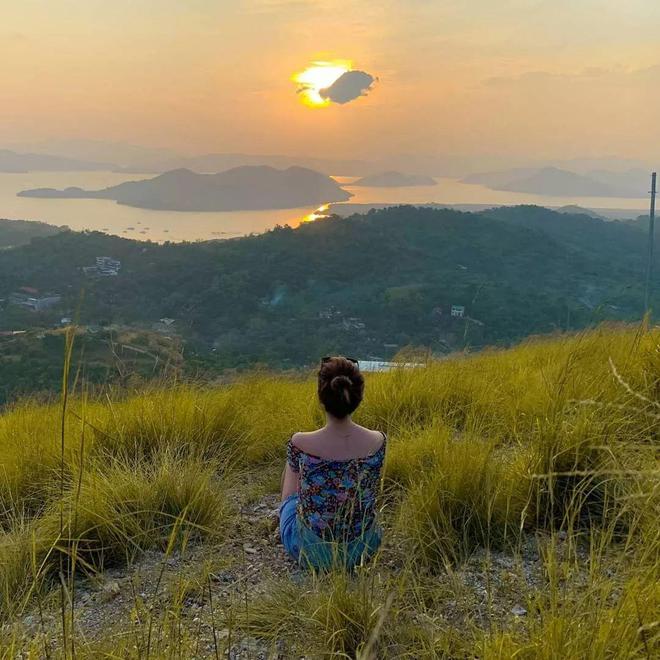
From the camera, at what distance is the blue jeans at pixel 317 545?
231 cm

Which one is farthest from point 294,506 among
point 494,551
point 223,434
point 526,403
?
point 526,403

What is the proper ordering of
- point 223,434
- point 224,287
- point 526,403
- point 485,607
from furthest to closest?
1. point 224,287
2. point 223,434
3. point 526,403
4. point 485,607

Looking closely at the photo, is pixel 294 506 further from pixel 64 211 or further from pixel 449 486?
pixel 64 211

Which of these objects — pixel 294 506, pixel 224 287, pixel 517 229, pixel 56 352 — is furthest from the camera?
pixel 517 229

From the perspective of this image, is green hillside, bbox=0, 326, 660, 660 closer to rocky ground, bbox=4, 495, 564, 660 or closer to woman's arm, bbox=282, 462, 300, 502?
rocky ground, bbox=4, 495, 564, 660

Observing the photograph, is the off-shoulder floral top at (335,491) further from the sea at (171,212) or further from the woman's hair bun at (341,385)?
the sea at (171,212)

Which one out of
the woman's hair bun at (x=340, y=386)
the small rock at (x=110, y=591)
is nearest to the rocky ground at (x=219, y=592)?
the small rock at (x=110, y=591)

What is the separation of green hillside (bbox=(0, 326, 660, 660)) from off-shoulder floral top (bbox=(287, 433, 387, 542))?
224mm

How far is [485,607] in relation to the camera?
6.86 ft

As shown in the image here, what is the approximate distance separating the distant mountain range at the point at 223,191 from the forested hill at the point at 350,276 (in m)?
18.7

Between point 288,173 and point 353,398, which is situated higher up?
point 288,173

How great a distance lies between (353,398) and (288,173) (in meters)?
82.6

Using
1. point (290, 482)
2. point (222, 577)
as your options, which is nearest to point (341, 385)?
point (290, 482)

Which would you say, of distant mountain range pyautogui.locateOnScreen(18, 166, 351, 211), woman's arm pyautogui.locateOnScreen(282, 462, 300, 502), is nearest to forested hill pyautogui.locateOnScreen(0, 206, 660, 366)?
woman's arm pyautogui.locateOnScreen(282, 462, 300, 502)
